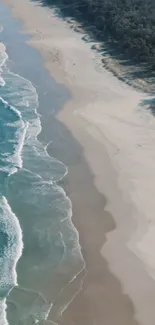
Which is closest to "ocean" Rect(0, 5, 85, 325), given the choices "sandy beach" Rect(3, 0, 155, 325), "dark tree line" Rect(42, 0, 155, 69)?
"sandy beach" Rect(3, 0, 155, 325)

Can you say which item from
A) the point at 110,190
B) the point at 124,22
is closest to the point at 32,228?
the point at 110,190

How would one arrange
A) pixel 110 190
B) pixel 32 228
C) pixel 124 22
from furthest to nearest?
pixel 124 22 → pixel 110 190 → pixel 32 228

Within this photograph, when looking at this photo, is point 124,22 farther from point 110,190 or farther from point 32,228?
point 32,228

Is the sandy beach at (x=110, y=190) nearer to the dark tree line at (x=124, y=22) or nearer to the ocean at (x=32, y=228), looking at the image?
the ocean at (x=32, y=228)

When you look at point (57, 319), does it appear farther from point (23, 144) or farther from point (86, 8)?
point (86, 8)

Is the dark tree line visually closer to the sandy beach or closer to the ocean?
the sandy beach
